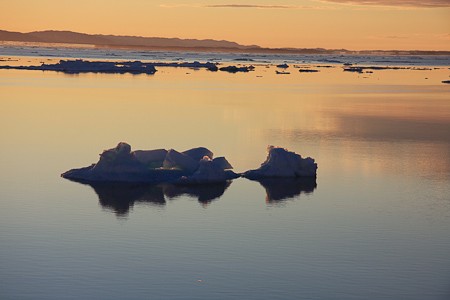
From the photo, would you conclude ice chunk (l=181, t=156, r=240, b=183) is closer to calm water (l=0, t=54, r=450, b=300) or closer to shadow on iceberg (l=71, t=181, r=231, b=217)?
shadow on iceberg (l=71, t=181, r=231, b=217)

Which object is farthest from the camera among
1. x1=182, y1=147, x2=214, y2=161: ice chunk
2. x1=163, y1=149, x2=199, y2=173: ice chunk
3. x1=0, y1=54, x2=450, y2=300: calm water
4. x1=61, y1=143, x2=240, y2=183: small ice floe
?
x1=182, y1=147, x2=214, y2=161: ice chunk

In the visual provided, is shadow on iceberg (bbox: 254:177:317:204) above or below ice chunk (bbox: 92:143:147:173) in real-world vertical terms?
below

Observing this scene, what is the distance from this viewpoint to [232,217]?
12.6 meters

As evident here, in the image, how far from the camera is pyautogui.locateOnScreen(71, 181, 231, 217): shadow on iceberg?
1351 cm

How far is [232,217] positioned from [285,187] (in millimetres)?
2915

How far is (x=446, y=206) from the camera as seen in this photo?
45.2 feet

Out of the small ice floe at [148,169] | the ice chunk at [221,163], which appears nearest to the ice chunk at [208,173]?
the small ice floe at [148,169]

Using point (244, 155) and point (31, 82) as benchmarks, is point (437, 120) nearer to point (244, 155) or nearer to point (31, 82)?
point (244, 155)

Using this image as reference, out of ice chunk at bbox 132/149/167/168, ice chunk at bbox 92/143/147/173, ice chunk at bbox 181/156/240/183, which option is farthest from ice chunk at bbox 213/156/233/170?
ice chunk at bbox 92/143/147/173

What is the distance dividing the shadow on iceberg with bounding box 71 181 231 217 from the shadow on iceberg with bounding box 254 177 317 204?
2.53ft

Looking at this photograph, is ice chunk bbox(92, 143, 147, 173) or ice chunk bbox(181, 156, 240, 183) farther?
ice chunk bbox(181, 156, 240, 183)

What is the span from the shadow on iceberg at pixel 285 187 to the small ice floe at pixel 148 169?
0.73 meters

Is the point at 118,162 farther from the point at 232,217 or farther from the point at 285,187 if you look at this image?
the point at 232,217

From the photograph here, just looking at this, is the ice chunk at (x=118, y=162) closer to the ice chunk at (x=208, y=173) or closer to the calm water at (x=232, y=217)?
the calm water at (x=232, y=217)
